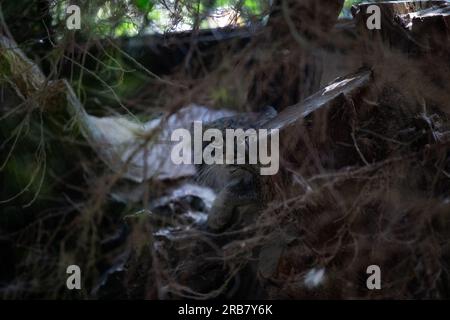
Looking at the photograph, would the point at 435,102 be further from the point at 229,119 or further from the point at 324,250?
the point at 229,119

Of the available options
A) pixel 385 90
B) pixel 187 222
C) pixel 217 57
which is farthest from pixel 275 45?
pixel 187 222

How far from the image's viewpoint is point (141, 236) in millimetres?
2301

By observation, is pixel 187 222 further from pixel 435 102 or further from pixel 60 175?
pixel 435 102

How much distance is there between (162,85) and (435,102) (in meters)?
1.11

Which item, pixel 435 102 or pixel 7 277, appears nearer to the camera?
pixel 435 102

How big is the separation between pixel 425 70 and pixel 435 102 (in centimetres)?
14

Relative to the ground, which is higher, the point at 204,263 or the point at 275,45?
the point at 275,45
